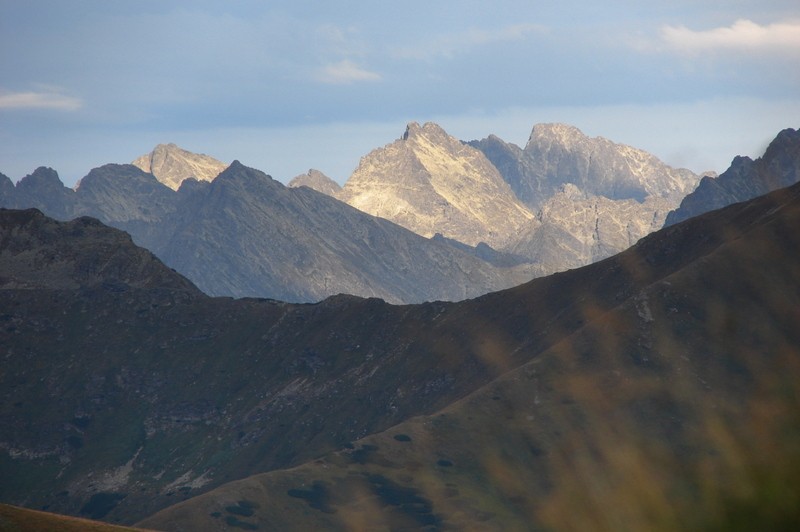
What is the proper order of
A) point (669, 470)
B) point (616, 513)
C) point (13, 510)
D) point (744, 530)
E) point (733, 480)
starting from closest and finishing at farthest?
point (744, 530) → point (733, 480) → point (13, 510) → point (616, 513) → point (669, 470)

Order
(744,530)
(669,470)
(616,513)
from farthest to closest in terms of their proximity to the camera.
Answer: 1. (669,470)
2. (616,513)
3. (744,530)

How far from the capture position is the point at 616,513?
167125 millimetres

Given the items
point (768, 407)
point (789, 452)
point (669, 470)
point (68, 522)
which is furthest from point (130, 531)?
point (789, 452)

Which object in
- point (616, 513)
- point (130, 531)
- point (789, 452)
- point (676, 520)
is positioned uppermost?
point (789, 452)

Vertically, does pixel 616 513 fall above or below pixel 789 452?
below

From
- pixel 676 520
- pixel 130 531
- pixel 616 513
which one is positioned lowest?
pixel 616 513

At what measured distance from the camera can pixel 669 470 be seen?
19188 centimetres

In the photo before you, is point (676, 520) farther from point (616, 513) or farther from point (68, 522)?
point (616, 513)

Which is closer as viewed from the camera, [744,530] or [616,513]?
[744,530]

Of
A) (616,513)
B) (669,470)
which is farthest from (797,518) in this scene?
(669,470)

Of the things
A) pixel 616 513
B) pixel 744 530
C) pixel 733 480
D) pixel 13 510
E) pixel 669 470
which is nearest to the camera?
pixel 744 530

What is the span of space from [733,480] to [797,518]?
2.38 metres

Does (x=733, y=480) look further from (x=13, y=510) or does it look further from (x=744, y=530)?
(x=13, y=510)

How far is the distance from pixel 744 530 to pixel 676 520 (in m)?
3.27
